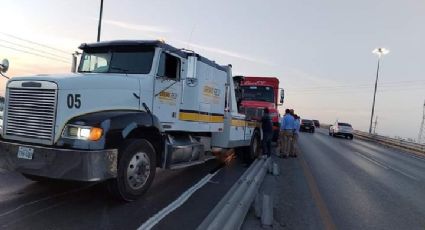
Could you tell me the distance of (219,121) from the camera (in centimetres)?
1190

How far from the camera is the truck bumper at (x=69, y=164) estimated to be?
6.50m

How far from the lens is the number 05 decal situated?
22.6 feet

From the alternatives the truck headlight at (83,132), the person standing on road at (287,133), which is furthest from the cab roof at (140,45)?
the person standing on road at (287,133)

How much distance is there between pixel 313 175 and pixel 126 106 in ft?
22.9

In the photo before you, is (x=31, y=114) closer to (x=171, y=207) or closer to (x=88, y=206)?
(x=88, y=206)

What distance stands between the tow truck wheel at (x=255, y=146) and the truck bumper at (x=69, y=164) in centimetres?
826

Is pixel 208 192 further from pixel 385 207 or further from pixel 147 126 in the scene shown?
pixel 385 207

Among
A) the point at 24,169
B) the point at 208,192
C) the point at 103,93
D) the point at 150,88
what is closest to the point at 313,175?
the point at 208,192

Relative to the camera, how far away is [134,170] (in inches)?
294

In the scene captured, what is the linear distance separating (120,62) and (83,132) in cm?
236

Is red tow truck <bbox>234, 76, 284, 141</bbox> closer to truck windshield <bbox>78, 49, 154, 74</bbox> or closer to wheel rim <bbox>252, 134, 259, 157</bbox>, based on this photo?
wheel rim <bbox>252, 134, 259, 157</bbox>

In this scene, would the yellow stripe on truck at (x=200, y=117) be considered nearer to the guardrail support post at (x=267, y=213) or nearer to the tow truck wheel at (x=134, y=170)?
the tow truck wheel at (x=134, y=170)

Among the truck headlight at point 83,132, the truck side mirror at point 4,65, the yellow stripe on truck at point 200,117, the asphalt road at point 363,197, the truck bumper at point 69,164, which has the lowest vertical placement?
the asphalt road at point 363,197

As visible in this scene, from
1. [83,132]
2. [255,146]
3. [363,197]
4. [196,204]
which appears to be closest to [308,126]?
[255,146]
